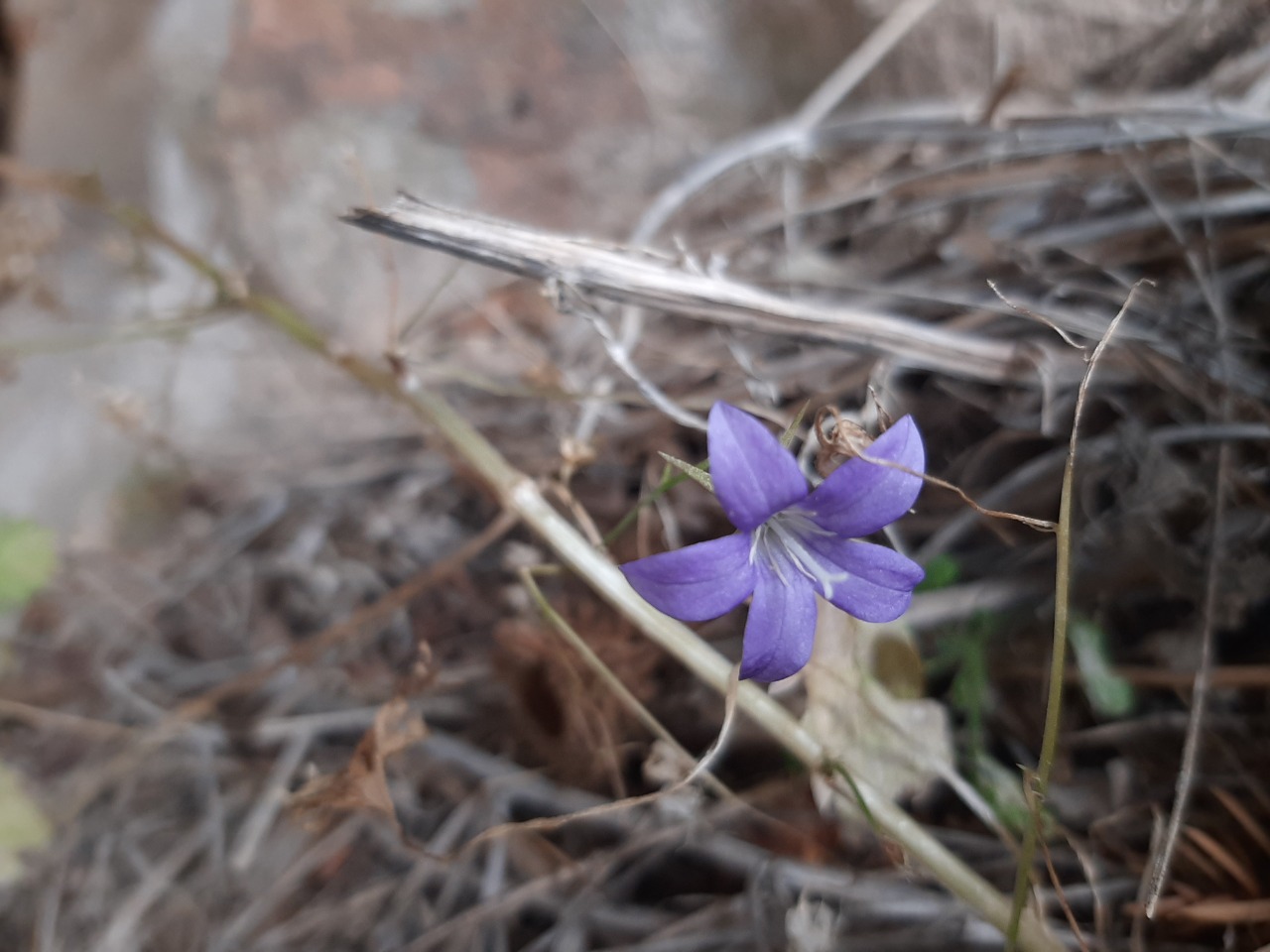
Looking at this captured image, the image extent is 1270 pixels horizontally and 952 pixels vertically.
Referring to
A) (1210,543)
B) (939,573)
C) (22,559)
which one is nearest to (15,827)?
(22,559)

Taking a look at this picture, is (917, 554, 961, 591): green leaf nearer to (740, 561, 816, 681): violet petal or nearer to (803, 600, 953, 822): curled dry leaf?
(803, 600, 953, 822): curled dry leaf

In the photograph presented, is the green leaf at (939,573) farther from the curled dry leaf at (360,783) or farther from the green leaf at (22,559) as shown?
the green leaf at (22,559)

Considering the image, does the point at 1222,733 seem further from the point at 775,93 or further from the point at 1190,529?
the point at 775,93

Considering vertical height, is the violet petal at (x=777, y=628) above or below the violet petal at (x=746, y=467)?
below

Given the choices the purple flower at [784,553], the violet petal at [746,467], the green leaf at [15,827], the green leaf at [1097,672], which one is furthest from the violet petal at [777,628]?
the green leaf at [15,827]

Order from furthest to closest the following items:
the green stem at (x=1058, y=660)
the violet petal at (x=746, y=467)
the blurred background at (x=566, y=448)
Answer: the blurred background at (x=566, y=448) → the green stem at (x=1058, y=660) → the violet petal at (x=746, y=467)

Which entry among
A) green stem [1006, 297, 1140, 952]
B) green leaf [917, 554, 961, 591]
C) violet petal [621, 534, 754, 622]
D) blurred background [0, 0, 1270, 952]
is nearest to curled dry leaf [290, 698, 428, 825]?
blurred background [0, 0, 1270, 952]

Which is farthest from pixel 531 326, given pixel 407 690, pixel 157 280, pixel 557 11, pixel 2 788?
pixel 2 788
